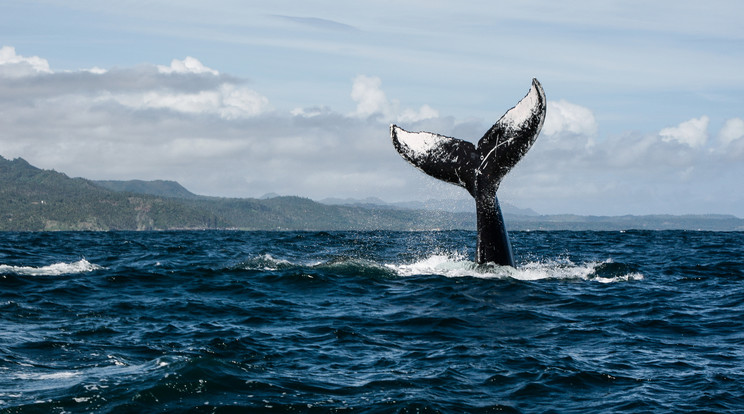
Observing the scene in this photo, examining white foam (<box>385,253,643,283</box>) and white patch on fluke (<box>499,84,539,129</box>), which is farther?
white foam (<box>385,253,643,283</box>)

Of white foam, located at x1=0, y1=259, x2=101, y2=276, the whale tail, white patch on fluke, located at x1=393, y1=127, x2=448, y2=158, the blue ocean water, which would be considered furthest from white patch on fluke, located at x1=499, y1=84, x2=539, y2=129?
white foam, located at x1=0, y1=259, x2=101, y2=276

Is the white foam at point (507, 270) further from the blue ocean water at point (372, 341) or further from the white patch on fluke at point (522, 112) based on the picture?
the white patch on fluke at point (522, 112)

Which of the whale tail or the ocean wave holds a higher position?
the whale tail

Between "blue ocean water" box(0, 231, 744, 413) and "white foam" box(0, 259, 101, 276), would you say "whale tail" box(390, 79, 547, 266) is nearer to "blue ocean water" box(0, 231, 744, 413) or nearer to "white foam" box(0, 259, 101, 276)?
"blue ocean water" box(0, 231, 744, 413)

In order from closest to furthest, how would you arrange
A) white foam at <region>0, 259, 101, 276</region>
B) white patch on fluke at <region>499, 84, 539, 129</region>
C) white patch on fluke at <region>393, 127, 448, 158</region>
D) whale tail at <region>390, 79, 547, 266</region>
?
1. white patch on fluke at <region>499, 84, 539, 129</region>
2. whale tail at <region>390, 79, 547, 266</region>
3. white patch on fluke at <region>393, 127, 448, 158</region>
4. white foam at <region>0, 259, 101, 276</region>

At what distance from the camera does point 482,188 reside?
14.9 metres

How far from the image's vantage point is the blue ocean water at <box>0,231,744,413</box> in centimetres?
811

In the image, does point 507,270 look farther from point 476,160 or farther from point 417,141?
point 417,141

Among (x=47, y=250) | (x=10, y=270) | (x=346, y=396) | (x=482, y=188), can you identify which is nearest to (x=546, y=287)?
(x=482, y=188)

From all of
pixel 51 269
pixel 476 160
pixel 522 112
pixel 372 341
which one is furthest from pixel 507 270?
pixel 51 269

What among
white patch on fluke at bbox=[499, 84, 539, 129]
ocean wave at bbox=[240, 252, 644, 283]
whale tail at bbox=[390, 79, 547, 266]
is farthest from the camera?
ocean wave at bbox=[240, 252, 644, 283]

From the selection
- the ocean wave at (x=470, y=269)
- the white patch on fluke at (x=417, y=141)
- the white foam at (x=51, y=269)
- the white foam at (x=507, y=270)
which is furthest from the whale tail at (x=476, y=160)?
the white foam at (x=51, y=269)

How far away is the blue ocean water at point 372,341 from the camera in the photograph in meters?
8.11

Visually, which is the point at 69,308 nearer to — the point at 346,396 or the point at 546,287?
the point at 346,396
